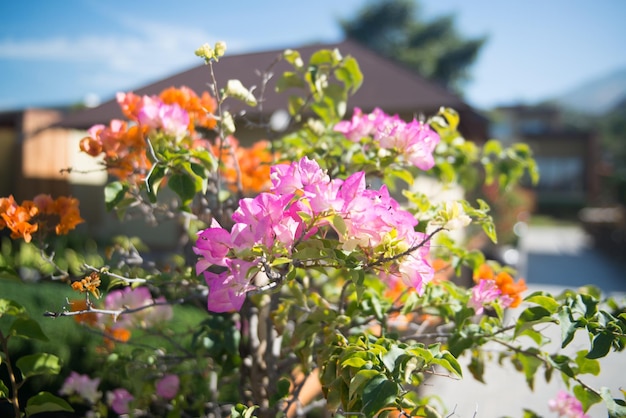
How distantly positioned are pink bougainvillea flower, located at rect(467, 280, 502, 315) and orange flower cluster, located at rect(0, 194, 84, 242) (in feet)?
3.00

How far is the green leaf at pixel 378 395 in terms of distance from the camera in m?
0.77

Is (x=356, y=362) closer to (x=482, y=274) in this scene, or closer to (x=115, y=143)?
(x=482, y=274)

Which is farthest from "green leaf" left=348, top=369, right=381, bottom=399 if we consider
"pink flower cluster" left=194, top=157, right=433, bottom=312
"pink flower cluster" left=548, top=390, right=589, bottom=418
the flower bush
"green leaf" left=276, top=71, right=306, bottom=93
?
"pink flower cluster" left=548, top=390, right=589, bottom=418

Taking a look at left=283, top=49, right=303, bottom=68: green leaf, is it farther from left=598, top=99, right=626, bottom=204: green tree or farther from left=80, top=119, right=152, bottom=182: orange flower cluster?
left=598, top=99, right=626, bottom=204: green tree

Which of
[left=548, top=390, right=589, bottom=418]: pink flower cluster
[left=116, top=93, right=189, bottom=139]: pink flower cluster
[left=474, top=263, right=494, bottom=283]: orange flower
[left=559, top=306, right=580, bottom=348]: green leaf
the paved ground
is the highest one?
[left=116, top=93, right=189, bottom=139]: pink flower cluster

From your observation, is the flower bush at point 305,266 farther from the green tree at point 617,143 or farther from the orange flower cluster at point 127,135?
the green tree at point 617,143

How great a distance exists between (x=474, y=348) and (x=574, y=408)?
52cm

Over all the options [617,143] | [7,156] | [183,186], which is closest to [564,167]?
[617,143]

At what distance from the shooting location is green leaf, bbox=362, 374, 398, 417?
772 millimetres

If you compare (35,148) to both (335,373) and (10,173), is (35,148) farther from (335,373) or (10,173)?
(335,373)

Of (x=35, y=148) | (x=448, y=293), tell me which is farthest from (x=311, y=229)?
(x=35, y=148)

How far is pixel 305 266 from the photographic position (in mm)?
933

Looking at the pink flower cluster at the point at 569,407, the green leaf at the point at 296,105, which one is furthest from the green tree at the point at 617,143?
the green leaf at the point at 296,105

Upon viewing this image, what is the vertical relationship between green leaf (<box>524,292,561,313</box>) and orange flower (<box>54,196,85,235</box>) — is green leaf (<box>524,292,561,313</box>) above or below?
below
